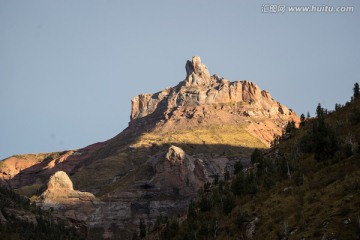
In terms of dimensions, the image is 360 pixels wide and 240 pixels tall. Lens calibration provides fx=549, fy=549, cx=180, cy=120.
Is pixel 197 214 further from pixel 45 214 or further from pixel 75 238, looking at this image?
pixel 45 214

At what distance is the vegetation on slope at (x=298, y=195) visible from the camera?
211 ft

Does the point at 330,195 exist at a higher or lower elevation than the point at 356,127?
lower

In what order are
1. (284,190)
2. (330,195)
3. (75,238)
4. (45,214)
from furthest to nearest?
1. (45,214)
2. (75,238)
3. (284,190)
4. (330,195)

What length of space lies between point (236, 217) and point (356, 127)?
2730 centimetres

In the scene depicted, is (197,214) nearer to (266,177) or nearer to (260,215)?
(266,177)

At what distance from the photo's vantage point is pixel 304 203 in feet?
245

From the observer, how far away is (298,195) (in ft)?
264

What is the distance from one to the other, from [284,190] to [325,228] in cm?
2802

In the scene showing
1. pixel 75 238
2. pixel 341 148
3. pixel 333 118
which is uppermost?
pixel 333 118

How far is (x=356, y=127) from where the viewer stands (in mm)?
97062

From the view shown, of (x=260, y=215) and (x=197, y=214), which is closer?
(x=260, y=215)

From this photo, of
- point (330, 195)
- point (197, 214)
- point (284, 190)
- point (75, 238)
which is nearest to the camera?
point (330, 195)

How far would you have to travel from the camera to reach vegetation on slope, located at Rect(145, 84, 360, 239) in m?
64.2

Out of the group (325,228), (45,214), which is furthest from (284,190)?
(45,214)
